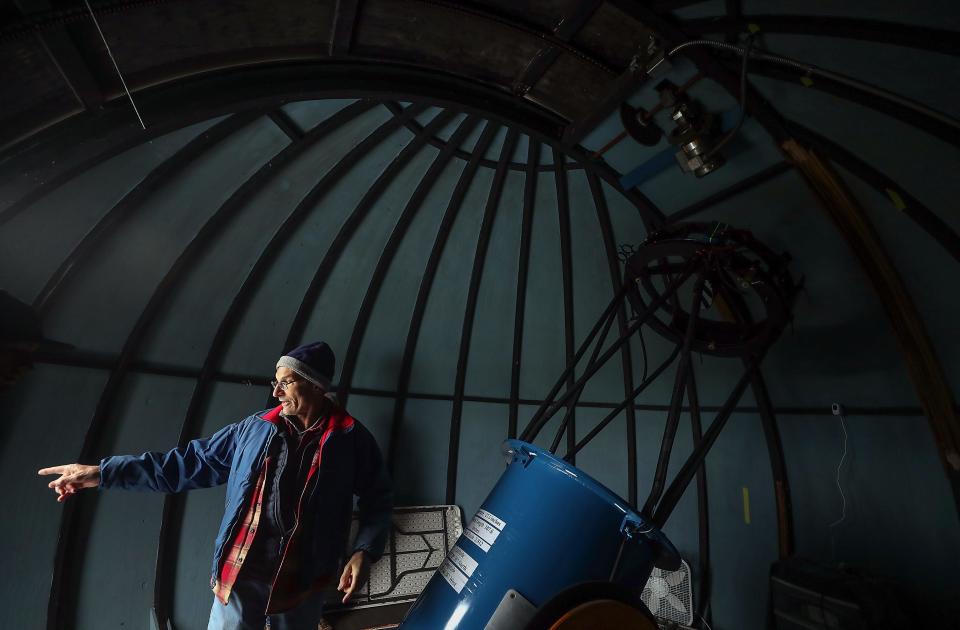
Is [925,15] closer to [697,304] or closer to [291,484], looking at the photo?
[697,304]

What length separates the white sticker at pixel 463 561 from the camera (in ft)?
8.16

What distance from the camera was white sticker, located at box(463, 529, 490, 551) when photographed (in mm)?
2512

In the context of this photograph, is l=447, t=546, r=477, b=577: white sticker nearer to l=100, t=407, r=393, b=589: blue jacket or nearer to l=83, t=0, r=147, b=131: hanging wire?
l=100, t=407, r=393, b=589: blue jacket

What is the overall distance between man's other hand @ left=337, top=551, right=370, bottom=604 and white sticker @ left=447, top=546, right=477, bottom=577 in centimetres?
72

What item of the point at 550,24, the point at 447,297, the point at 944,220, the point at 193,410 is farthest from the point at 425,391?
the point at 944,220

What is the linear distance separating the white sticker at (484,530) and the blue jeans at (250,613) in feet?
4.46

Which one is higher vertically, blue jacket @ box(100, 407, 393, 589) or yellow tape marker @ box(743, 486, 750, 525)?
yellow tape marker @ box(743, 486, 750, 525)

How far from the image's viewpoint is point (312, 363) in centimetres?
333

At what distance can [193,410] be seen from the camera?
5.16 meters

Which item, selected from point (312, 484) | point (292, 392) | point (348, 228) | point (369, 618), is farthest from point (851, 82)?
point (369, 618)

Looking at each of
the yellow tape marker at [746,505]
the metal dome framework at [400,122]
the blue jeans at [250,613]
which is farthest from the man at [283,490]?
the yellow tape marker at [746,505]

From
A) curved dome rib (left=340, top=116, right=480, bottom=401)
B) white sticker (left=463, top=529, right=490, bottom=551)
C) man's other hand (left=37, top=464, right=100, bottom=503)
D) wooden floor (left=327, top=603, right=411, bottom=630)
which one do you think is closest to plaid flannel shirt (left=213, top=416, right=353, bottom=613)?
man's other hand (left=37, top=464, right=100, bottom=503)

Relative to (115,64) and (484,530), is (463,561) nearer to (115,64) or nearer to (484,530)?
(484,530)

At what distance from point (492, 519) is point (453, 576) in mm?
380
